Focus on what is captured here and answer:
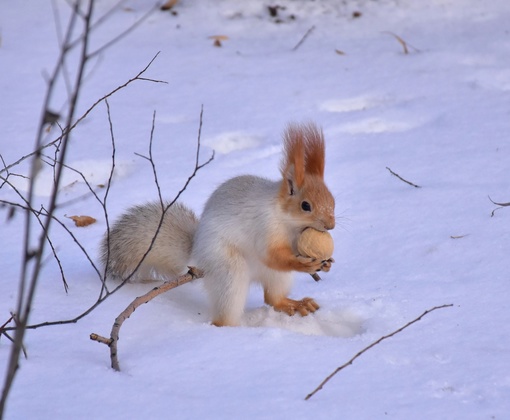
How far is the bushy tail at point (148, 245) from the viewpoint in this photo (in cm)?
291

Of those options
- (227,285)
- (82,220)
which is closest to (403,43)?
(82,220)

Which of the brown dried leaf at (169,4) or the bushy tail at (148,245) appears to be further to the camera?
the brown dried leaf at (169,4)

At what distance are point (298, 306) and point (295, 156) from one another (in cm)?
55

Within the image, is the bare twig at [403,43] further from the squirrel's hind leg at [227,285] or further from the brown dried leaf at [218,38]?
→ the squirrel's hind leg at [227,285]

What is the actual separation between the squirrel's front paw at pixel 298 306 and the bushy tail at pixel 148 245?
0.38 m

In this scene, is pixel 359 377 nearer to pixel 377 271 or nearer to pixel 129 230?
pixel 377 271

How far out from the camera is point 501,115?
4301 mm

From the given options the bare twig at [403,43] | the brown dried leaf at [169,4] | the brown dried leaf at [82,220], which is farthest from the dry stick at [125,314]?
the brown dried leaf at [169,4]

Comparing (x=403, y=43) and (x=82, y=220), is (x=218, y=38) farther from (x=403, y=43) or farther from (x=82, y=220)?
(x=82, y=220)

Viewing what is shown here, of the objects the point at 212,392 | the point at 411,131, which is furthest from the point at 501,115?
the point at 212,392

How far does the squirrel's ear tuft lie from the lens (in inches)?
104

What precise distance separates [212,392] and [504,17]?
4.37m

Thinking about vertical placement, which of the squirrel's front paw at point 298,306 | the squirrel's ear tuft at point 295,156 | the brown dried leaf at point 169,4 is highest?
the squirrel's ear tuft at point 295,156

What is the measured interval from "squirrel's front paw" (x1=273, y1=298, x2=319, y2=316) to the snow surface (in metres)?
0.03
